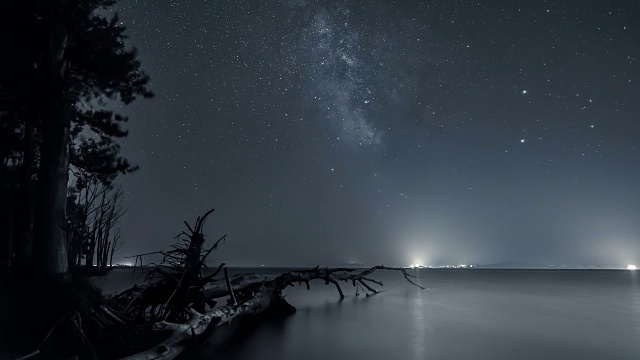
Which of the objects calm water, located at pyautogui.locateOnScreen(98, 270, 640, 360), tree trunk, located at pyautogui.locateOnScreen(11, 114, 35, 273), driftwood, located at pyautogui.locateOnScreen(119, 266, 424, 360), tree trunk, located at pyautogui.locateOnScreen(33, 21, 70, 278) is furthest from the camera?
tree trunk, located at pyautogui.locateOnScreen(11, 114, 35, 273)

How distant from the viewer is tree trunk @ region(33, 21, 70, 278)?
9.50 m

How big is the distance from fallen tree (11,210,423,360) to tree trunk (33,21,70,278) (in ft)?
5.79

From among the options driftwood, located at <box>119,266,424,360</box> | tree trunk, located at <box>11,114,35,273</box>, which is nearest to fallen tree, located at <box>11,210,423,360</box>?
driftwood, located at <box>119,266,424,360</box>

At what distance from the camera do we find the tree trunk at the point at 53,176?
9.50m

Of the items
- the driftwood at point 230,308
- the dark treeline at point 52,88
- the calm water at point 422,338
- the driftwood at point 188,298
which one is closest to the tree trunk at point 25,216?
the dark treeline at point 52,88

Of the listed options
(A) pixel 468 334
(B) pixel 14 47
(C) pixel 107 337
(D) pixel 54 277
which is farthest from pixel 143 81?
(A) pixel 468 334

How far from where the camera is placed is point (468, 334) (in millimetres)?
12148

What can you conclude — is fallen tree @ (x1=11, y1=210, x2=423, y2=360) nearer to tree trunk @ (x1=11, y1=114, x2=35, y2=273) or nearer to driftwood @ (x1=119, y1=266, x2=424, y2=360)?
driftwood @ (x1=119, y1=266, x2=424, y2=360)

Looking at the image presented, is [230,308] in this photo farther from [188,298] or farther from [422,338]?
[422,338]

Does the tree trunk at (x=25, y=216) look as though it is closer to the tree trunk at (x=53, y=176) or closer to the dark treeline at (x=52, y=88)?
the dark treeline at (x=52, y=88)

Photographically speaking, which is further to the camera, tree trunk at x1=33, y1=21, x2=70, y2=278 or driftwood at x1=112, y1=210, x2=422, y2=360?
tree trunk at x1=33, y1=21, x2=70, y2=278

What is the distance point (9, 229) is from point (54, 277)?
37.8ft

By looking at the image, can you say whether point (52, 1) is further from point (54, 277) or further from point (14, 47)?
point (54, 277)

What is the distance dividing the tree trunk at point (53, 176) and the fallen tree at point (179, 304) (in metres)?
1.77
